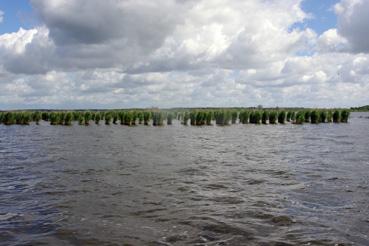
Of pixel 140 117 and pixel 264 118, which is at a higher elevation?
pixel 264 118

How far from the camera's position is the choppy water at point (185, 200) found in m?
8.56

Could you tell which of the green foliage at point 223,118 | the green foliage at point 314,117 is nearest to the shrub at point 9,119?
the green foliage at point 223,118

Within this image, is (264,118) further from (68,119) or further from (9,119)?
(9,119)

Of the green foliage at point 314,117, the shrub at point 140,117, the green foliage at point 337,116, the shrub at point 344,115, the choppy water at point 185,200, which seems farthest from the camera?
the shrub at point 344,115

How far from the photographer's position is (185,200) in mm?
11930

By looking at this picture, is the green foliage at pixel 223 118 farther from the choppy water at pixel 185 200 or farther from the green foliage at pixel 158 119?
the choppy water at pixel 185 200

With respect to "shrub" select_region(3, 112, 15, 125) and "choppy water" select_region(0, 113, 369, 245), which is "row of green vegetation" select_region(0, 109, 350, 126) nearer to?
"shrub" select_region(3, 112, 15, 125)

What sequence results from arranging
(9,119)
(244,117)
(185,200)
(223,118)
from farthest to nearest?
1. (9,119)
2. (244,117)
3. (223,118)
4. (185,200)

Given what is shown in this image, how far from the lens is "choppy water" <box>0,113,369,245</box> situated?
856 cm

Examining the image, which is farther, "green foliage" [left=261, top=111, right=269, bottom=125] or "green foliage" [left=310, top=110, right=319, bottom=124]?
"green foliage" [left=310, top=110, right=319, bottom=124]

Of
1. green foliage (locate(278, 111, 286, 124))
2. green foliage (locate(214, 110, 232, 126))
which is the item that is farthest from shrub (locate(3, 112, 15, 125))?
green foliage (locate(278, 111, 286, 124))

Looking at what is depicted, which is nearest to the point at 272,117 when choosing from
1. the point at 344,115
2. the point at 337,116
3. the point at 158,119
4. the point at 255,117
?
the point at 255,117

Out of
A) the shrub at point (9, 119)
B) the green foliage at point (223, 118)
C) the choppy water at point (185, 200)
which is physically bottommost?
the choppy water at point (185, 200)

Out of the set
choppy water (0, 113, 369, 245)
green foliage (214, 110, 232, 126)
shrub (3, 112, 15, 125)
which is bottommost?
choppy water (0, 113, 369, 245)
